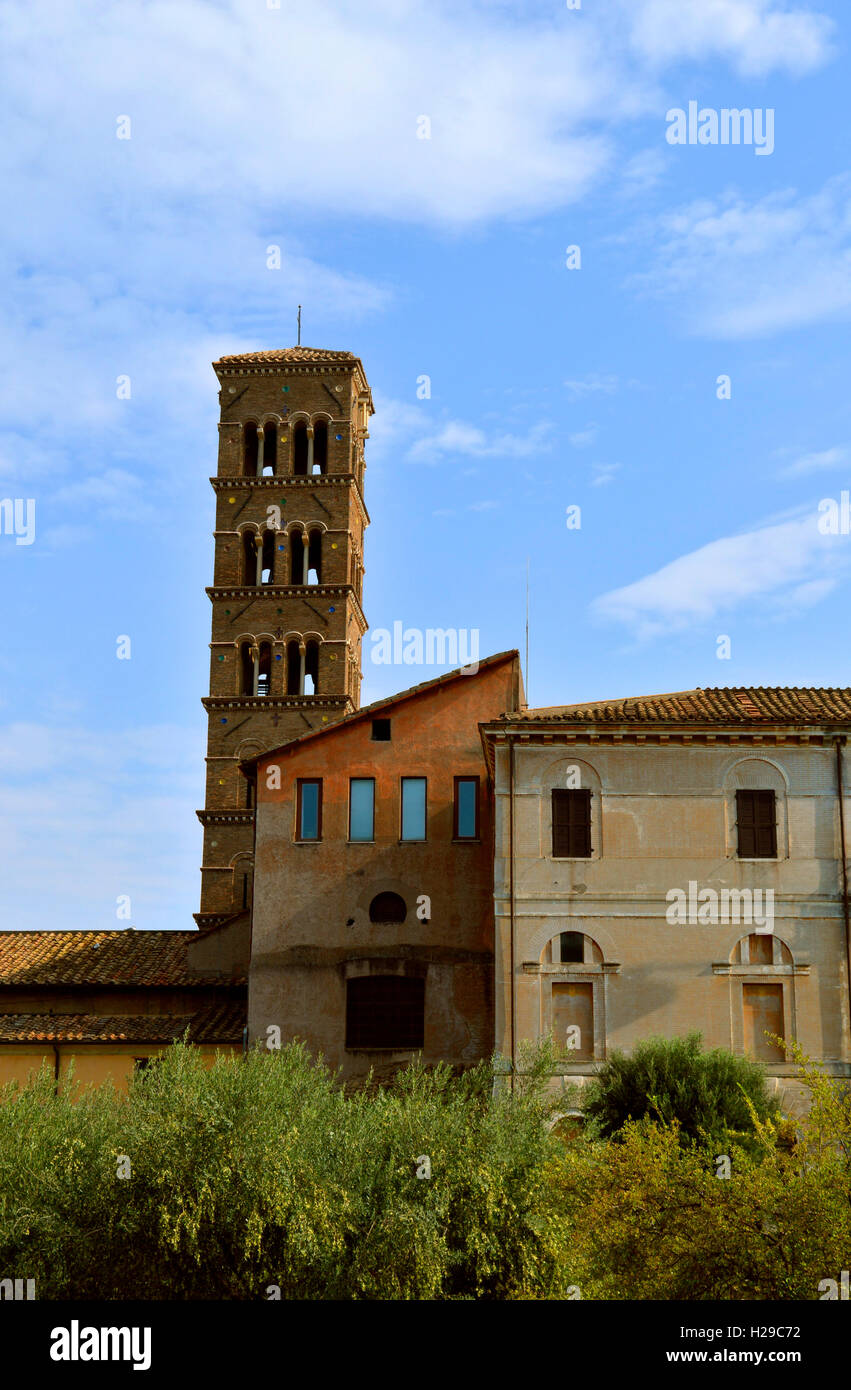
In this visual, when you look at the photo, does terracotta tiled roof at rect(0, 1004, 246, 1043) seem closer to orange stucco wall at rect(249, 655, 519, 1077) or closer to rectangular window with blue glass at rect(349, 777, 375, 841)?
orange stucco wall at rect(249, 655, 519, 1077)

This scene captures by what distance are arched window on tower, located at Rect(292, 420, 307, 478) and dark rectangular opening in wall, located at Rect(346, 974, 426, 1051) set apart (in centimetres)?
3279

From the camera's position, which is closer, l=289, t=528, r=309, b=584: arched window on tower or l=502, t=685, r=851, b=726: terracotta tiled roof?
l=502, t=685, r=851, b=726: terracotta tiled roof

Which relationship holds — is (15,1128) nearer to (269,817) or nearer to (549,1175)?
(549,1175)

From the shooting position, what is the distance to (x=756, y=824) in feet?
115

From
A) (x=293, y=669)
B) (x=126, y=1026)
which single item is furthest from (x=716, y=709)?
(x=293, y=669)

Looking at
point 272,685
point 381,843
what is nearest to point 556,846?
point 381,843

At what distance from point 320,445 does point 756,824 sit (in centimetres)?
3585

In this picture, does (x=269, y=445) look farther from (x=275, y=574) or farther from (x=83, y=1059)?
(x=83, y=1059)

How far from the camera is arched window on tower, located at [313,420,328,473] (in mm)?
66688

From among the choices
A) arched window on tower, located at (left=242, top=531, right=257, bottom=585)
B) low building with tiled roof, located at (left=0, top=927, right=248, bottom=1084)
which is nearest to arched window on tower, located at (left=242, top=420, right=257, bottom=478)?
arched window on tower, located at (left=242, top=531, right=257, bottom=585)

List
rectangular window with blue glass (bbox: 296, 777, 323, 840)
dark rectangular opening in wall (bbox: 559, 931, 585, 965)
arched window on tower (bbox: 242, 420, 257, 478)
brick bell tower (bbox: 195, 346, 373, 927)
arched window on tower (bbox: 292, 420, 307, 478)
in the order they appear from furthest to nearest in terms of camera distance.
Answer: arched window on tower (bbox: 292, 420, 307, 478)
arched window on tower (bbox: 242, 420, 257, 478)
brick bell tower (bbox: 195, 346, 373, 927)
rectangular window with blue glass (bbox: 296, 777, 323, 840)
dark rectangular opening in wall (bbox: 559, 931, 585, 965)

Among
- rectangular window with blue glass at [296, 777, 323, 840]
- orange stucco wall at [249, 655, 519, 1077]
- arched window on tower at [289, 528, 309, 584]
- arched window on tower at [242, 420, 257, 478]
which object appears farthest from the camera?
arched window on tower at [242, 420, 257, 478]

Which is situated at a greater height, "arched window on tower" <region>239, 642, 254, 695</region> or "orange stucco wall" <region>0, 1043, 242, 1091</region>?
"arched window on tower" <region>239, 642, 254, 695</region>
